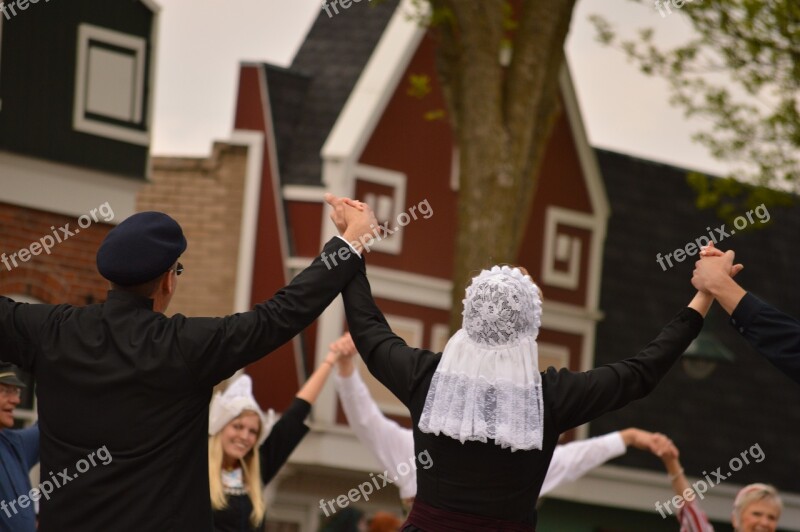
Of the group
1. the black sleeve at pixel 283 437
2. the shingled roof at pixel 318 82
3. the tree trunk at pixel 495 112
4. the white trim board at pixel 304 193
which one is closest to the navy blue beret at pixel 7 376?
the black sleeve at pixel 283 437

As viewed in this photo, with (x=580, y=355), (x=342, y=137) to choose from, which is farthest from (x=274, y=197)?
(x=580, y=355)

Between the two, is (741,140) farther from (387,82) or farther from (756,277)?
(756,277)

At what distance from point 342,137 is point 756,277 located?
770 centimetres

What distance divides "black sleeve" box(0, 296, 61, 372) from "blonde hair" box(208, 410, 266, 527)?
7.59ft

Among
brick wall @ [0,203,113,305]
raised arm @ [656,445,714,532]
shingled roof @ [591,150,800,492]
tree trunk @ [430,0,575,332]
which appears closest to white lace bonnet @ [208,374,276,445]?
raised arm @ [656,445,714,532]

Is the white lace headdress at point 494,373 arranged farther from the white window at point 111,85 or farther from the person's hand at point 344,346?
the white window at point 111,85

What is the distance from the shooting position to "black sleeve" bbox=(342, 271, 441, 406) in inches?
204

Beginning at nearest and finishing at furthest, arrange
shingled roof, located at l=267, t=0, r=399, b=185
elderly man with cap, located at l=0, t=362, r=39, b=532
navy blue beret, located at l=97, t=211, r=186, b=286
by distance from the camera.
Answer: navy blue beret, located at l=97, t=211, r=186, b=286, elderly man with cap, located at l=0, t=362, r=39, b=532, shingled roof, located at l=267, t=0, r=399, b=185

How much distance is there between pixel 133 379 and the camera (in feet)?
15.3

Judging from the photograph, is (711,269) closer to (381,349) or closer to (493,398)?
(493,398)

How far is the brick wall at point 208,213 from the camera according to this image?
19.5 meters

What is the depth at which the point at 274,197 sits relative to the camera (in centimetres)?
1936

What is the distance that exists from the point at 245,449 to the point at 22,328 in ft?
8.32

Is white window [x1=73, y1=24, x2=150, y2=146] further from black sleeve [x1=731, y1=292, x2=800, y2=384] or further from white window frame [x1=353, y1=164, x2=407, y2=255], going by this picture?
black sleeve [x1=731, y1=292, x2=800, y2=384]
